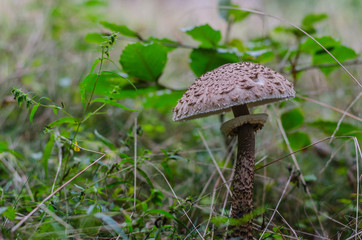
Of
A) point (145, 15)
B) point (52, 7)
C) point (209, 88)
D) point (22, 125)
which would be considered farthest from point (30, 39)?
point (209, 88)

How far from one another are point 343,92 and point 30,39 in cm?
544

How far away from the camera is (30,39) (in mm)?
5039

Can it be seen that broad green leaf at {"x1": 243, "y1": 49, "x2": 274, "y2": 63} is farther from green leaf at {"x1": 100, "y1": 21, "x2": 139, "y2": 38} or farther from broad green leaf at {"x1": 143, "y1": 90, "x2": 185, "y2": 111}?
green leaf at {"x1": 100, "y1": 21, "x2": 139, "y2": 38}

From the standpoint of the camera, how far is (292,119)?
264 cm

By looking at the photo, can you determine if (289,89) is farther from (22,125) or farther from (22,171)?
(22,125)

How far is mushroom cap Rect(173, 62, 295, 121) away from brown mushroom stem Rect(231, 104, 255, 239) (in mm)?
283

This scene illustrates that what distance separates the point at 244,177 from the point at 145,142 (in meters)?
2.46

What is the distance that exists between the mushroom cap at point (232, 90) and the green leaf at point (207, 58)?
1.80 feet

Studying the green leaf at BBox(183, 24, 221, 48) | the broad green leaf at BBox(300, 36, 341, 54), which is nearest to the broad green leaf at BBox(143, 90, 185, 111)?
the green leaf at BBox(183, 24, 221, 48)

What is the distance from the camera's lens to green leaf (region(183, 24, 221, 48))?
214cm

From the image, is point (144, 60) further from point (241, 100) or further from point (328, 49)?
point (328, 49)

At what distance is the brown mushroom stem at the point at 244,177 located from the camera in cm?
179

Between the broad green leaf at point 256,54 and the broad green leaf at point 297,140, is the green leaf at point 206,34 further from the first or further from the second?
the broad green leaf at point 297,140

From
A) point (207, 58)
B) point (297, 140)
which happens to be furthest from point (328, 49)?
point (207, 58)
